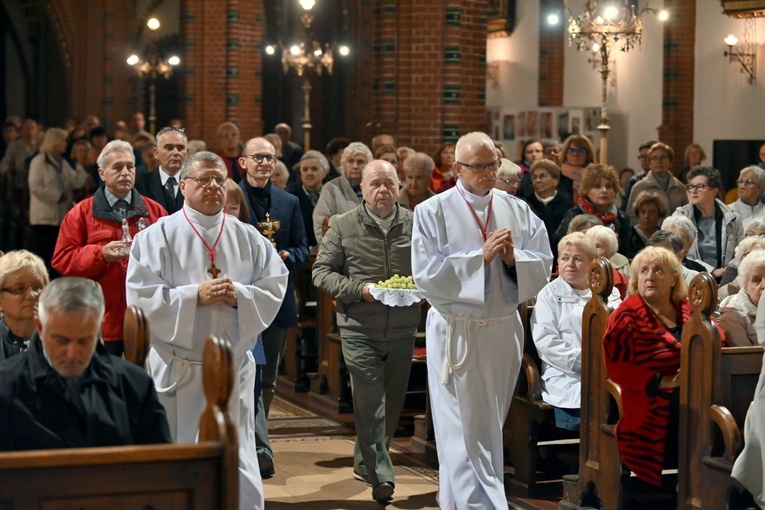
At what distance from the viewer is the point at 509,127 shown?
23.0m

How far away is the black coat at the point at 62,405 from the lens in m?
3.83

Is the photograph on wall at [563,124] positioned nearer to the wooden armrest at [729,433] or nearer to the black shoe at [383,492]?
the black shoe at [383,492]

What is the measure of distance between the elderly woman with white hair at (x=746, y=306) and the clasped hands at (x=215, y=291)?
2.44 m

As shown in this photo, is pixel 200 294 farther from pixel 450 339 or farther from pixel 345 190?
pixel 345 190

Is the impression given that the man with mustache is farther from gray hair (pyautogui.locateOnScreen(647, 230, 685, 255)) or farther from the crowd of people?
gray hair (pyautogui.locateOnScreen(647, 230, 685, 255))

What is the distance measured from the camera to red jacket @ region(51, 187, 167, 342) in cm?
624

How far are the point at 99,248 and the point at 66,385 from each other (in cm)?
245

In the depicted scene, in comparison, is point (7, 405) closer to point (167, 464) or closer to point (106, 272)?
point (167, 464)

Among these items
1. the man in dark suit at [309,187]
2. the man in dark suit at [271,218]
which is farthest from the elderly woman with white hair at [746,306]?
the man in dark suit at [309,187]

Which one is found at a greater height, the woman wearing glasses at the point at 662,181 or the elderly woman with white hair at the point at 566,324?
the woman wearing glasses at the point at 662,181

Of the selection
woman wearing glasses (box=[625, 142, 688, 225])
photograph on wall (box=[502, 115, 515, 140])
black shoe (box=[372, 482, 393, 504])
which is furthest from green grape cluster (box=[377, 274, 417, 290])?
photograph on wall (box=[502, 115, 515, 140])

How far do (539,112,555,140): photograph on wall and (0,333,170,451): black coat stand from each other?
18.4 m

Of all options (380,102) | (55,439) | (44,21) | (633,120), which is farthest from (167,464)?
(44,21)

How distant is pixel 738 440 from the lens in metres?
5.52
